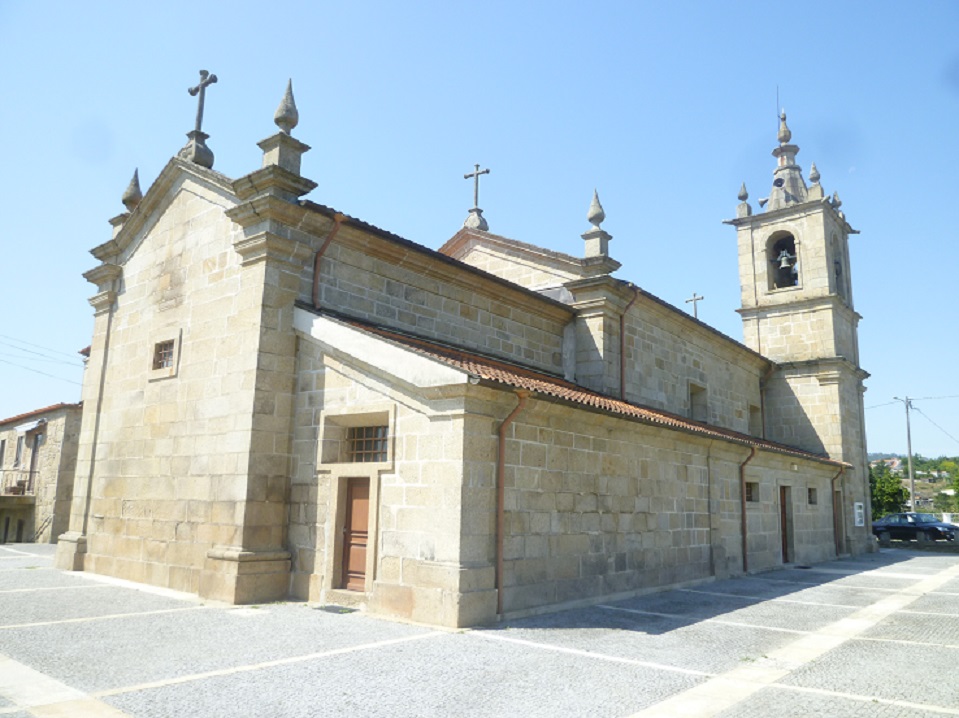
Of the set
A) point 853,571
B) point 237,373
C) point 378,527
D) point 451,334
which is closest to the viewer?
point 378,527

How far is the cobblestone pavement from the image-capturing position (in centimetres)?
489

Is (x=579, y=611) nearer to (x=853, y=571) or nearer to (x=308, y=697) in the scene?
(x=308, y=697)

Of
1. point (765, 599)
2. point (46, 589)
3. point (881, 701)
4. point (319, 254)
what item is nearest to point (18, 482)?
point (46, 589)

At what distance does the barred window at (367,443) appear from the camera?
917cm

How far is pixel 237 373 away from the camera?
9.83 m

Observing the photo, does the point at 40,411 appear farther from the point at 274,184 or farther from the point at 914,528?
the point at 914,528

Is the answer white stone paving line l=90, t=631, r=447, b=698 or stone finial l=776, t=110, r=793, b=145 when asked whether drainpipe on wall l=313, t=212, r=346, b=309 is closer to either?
white stone paving line l=90, t=631, r=447, b=698

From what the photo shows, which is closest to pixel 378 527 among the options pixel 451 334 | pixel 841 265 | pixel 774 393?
pixel 451 334

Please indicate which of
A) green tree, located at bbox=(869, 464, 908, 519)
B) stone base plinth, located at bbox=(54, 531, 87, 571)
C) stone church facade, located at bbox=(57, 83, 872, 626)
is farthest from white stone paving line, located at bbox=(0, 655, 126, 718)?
green tree, located at bbox=(869, 464, 908, 519)

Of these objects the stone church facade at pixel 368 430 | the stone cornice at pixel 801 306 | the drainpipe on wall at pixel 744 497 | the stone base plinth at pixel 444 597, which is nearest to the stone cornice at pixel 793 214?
the stone cornice at pixel 801 306

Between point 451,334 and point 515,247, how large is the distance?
17.7 ft

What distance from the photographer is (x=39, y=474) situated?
19.7 metres

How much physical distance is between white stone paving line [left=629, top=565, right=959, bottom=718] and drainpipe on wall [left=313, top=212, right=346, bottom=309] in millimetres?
7187

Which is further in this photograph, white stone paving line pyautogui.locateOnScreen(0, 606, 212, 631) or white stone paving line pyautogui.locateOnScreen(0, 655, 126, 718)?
white stone paving line pyautogui.locateOnScreen(0, 606, 212, 631)
